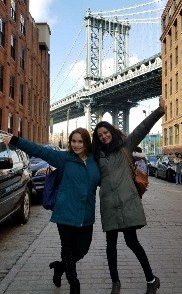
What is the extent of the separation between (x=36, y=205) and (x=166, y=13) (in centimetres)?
4380

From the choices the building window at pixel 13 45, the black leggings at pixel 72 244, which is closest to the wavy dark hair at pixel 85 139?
the black leggings at pixel 72 244

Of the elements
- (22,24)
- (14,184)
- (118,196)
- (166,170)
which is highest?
(22,24)

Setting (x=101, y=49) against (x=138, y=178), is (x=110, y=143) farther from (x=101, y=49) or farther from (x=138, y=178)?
(x=101, y=49)

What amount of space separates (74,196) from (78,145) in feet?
1.55

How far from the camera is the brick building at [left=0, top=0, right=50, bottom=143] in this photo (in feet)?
93.9

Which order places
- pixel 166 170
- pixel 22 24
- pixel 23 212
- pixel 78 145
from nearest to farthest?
pixel 78 145 < pixel 23 212 < pixel 166 170 < pixel 22 24

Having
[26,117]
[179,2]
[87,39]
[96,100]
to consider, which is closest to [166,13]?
[179,2]

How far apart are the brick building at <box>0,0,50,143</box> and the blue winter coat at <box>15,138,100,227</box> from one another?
888 inches

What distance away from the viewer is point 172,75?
45.8 m

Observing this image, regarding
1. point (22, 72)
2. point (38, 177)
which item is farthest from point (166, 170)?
point (22, 72)

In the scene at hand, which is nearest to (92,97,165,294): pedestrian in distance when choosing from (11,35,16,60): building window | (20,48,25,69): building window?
(11,35,16,60): building window

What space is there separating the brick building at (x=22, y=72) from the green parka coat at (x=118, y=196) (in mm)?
22562

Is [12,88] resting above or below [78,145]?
above

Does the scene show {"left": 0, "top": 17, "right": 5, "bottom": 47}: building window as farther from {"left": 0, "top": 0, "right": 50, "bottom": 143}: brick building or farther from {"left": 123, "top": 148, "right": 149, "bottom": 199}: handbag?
{"left": 123, "top": 148, "right": 149, "bottom": 199}: handbag
